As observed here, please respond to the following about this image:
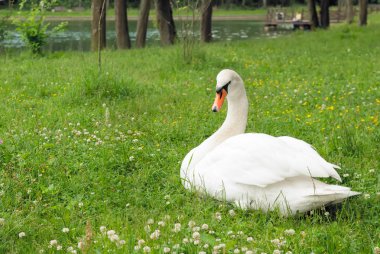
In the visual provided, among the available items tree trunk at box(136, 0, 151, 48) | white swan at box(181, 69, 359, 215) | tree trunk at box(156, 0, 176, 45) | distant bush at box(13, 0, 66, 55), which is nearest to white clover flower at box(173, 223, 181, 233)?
white swan at box(181, 69, 359, 215)

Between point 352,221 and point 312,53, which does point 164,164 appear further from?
point 312,53

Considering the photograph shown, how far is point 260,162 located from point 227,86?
1140 millimetres

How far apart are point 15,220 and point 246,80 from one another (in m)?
6.59

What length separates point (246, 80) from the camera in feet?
32.5

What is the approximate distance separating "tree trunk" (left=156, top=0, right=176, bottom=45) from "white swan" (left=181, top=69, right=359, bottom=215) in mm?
14499

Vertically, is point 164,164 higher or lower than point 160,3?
lower

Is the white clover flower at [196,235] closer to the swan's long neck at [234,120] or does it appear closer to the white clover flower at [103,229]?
the white clover flower at [103,229]

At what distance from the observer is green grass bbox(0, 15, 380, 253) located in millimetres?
3719

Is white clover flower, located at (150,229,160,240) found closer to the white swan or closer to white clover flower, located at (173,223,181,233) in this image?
white clover flower, located at (173,223,181,233)

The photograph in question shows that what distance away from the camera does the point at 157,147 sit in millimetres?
6027

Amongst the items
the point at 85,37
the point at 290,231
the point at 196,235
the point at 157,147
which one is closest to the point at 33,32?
the point at 157,147

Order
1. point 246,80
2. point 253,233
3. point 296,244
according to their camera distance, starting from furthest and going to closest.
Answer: point 246,80, point 253,233, point 296,244

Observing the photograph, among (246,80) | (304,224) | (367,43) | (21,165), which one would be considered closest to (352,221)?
(304,224)

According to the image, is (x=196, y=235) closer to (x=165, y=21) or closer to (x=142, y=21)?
(x=165, y=21)
